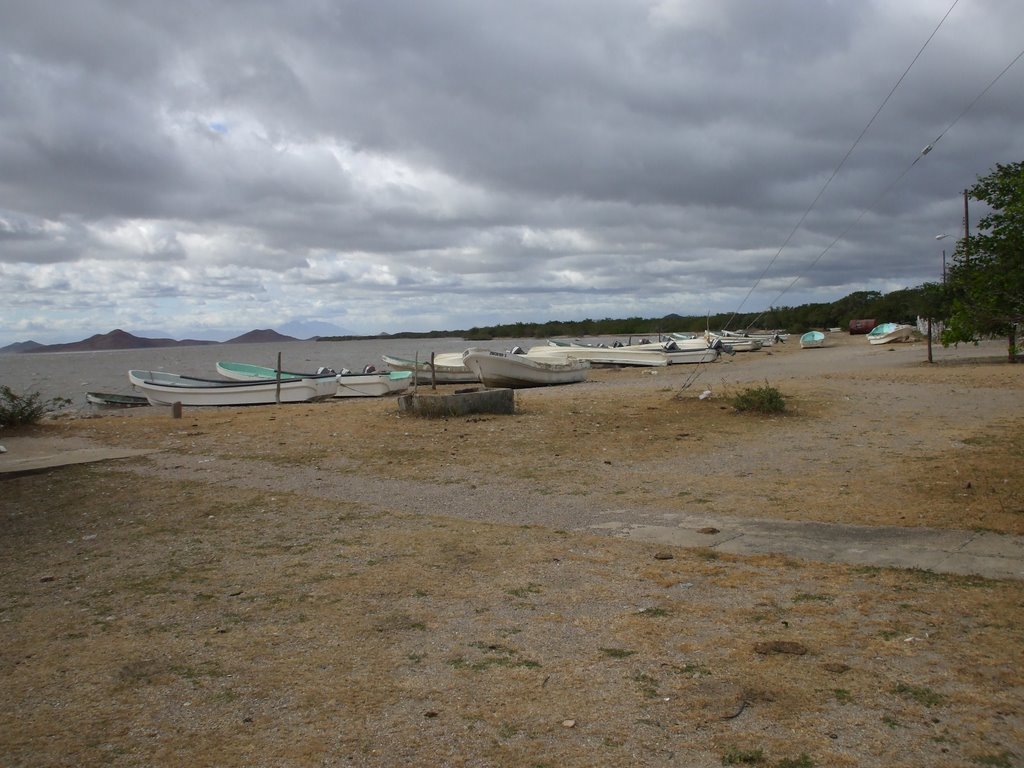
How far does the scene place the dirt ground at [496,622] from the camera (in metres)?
3.55

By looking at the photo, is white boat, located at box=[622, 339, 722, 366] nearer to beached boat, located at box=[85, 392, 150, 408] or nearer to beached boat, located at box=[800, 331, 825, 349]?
beached boat, located at box=[800, 331, 825, 349]

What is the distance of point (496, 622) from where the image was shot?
199 inches

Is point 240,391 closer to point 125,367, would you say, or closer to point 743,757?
point 743,757

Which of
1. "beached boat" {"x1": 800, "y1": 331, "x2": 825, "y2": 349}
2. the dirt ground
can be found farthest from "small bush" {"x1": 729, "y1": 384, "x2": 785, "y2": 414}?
"beached boat" {"x1": 800, "y1": 331, "x2": 825, "y2": 349}

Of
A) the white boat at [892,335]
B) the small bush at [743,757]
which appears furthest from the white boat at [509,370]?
the white boat at [892,335]

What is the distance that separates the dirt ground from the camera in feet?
11.6

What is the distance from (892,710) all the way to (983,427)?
36.1ft

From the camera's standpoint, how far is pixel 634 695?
12.9 feet

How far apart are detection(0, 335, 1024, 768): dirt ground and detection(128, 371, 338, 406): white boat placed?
53.7 ft

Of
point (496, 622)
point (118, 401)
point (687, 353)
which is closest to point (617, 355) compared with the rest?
point (687, 353)

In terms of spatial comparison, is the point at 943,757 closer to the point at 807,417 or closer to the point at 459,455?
the point at 459,455

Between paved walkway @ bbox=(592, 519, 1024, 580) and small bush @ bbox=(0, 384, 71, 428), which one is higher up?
small bush @ bbox=(0, 384, 71, 428)

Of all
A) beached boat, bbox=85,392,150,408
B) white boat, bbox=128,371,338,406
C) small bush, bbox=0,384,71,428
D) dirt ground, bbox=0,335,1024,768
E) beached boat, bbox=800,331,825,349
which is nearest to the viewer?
dirt ground, bbox=0,335,1024,768

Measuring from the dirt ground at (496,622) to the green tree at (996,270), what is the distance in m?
1.78
